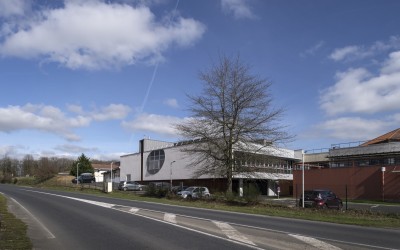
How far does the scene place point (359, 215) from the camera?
23000 millimetres

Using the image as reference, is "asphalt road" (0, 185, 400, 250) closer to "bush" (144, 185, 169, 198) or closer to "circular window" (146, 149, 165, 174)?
"bush" (144, 185, 169, 198)

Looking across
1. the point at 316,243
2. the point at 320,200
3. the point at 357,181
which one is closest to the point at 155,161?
the point at 357,181

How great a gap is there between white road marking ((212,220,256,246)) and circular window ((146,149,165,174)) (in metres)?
59.4

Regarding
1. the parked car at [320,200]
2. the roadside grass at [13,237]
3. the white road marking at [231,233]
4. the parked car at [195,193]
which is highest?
the roadside grass at [13,237]

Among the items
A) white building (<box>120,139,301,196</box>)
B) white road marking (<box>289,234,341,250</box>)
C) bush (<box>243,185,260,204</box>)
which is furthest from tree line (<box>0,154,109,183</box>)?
white road marking (<box>289,234,341,250</box>)

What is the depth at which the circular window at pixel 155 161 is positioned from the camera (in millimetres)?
76012

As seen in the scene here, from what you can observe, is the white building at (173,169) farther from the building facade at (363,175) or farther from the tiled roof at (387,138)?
the tiled roof at (387,138)

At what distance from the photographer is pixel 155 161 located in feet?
254

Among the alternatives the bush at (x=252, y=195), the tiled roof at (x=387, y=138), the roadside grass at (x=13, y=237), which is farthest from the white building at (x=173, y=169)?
the roadside grass at (x=13, y=237)

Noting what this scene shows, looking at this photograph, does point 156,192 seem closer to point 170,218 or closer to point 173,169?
point 170,218

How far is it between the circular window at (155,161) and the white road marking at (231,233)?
59.4 metres

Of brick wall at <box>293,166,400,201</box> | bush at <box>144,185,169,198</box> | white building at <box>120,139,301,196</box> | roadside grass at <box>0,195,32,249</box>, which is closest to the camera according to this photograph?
roadside grass at <box>0,195,32,249</box>

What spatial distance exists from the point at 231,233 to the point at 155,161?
64.3m

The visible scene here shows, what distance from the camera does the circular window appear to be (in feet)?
249
